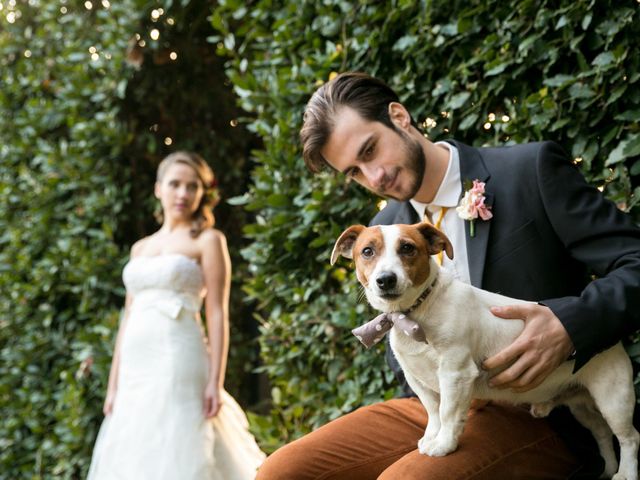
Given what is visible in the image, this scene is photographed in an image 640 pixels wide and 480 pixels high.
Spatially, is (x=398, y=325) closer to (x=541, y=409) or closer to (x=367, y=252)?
(x=367, y=252)

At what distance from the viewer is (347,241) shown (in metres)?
1.95

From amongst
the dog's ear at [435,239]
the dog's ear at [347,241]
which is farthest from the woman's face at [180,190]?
the dog's ear at [435,239]

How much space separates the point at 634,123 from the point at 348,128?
96 centimetres

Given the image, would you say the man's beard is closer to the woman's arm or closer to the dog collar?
the dog collar

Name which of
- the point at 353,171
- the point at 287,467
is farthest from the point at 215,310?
the point at 287,467

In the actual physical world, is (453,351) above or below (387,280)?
below

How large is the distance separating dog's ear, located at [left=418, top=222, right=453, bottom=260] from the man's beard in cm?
38

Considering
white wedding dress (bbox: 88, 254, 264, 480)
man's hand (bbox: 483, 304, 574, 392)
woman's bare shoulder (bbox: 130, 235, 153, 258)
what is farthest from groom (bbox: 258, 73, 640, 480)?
woman's bare shoulder (bbox: 130, 235, 153, 258)

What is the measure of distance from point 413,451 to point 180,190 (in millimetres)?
2949

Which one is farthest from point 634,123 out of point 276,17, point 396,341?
point 276,17

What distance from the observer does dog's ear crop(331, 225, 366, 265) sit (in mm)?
1884

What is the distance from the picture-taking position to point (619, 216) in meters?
1.85

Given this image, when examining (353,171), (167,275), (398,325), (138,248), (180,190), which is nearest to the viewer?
(398,325)

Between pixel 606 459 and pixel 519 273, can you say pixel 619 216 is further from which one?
pixel 606 459
